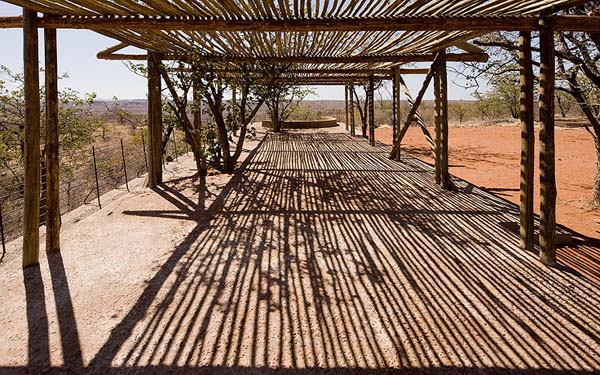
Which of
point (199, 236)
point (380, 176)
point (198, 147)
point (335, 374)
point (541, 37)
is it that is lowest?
point (335, 374)

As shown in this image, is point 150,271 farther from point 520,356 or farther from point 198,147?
point 198,147

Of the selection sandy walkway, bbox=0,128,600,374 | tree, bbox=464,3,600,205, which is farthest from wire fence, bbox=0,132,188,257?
tree, bbox=464,3,600,205

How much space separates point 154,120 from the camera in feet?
22.9

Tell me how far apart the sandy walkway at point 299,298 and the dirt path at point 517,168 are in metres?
0.97

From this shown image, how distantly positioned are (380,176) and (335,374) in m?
6.23

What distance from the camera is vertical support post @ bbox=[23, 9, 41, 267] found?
11.5ft

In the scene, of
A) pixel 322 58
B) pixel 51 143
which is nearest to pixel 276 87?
pixel 322 58

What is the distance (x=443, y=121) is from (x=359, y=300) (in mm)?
4680

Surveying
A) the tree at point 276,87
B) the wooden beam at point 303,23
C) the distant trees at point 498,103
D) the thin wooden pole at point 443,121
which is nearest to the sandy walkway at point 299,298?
the thin wooden pole at point 443,121

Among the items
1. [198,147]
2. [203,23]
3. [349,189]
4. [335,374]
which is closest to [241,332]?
[335,374]

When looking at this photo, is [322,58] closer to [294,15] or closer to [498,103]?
[294,15]

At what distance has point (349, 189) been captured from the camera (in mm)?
6820

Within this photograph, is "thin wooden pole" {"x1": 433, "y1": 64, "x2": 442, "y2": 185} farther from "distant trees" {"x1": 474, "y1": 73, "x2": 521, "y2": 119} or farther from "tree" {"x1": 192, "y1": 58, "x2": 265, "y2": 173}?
"distant trees" {"x1": 474, "y1": 73, "x2": 521, "y2": 119}

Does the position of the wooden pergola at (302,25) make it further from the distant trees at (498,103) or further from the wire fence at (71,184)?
the distant trees at (498,103)
